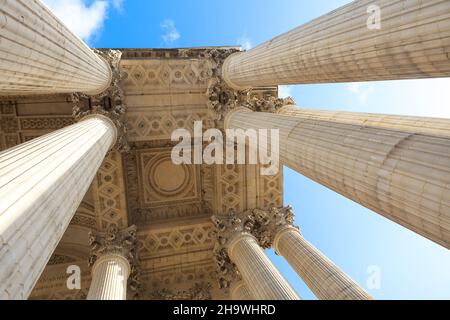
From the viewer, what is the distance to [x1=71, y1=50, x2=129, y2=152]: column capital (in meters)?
17.5

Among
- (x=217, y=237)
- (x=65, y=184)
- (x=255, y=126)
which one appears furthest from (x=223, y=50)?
(x=65, y=184)

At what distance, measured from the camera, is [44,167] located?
8102mm

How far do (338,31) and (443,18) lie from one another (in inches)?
129

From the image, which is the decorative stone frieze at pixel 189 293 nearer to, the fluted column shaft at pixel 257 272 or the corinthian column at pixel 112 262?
the corinthian column at pixel 112 262

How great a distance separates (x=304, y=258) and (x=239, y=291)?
397 centimetres

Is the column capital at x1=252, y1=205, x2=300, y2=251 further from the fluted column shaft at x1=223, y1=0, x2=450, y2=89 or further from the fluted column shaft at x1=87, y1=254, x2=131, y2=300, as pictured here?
the fluted column shaft at x1=223, y1=0, x2=450, y2=89

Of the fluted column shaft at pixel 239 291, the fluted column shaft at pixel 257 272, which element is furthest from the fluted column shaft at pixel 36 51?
the fluted column shaft at pixel 239 291

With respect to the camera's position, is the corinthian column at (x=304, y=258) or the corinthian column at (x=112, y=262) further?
the corinthian column at (x=112, y=262)

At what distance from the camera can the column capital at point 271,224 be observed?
63.6ft

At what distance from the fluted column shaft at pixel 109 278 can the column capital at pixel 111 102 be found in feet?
17.8

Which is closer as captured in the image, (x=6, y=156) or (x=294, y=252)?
(x=6, y=156)

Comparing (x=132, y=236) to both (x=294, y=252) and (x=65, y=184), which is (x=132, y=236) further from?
(x=65, y=184)

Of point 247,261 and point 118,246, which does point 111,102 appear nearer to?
point 118,246
